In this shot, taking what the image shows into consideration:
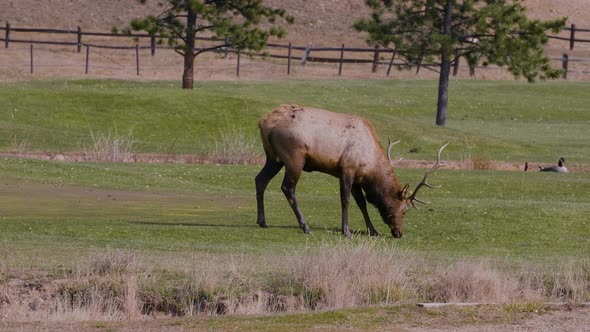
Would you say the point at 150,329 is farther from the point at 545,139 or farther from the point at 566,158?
the point at 545,139

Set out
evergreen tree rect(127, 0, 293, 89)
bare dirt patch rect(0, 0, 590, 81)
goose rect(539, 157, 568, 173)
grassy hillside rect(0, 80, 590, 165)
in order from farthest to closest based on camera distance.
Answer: bare dirt patch rect(0, 0, 590, 81) → evergreen tree rect(127, 0, 293, 89) → grassy hillside rect(0, 80, 590, 165) → goose rect(539, 157, 568, 173)

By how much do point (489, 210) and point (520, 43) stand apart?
21.8m

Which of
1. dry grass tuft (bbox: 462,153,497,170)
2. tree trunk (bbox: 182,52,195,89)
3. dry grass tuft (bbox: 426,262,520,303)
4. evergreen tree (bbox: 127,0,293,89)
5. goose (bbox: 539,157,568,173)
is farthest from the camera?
tree trunk (bbox: 182,52,195,89)

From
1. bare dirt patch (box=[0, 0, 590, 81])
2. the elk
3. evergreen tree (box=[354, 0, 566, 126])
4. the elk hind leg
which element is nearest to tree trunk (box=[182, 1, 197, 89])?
evergreen tree (box=[354, 0, 566, 126])

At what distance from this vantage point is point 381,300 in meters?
15.2

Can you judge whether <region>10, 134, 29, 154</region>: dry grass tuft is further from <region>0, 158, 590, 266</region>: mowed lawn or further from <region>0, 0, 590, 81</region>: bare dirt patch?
<region>0, 0, 590, 81</region>: bare dirt patch

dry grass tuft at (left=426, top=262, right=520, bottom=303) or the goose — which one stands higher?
dry grass tuft at (left=426, top=262, right=520, bottom=303)

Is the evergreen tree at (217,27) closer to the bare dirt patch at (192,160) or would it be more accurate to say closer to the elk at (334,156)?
the bare dirt patch at (192,160)

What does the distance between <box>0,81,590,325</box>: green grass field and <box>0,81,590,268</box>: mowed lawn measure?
43 millimetres

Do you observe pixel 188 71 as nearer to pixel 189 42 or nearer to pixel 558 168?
pixel 189 42

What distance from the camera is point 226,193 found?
2603 cm

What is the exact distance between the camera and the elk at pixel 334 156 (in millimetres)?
19672

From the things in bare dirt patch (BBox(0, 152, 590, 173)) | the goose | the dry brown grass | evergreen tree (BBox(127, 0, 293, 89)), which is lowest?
bare dirt patch (BBox(0, 152, 590, 173))

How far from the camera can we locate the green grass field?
18188mm
